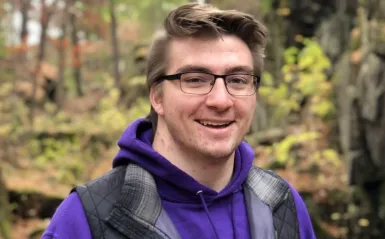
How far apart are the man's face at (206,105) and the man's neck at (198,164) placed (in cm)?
4

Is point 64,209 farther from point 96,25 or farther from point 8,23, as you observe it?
point 8,23

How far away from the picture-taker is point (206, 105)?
224 cm

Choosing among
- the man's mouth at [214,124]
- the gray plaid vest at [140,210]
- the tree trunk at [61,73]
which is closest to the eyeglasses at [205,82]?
the man's mouth at [214,124]

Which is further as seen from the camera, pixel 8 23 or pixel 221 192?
pixel 8 23

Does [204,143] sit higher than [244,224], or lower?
higher

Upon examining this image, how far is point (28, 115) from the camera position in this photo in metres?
17.2

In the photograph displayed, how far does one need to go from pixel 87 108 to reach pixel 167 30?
20.1m

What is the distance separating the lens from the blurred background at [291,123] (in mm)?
8867

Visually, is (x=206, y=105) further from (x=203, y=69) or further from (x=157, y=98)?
(x=157, y=98)

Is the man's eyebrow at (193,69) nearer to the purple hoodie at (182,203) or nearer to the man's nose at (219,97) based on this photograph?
the man's nose at (219,97)

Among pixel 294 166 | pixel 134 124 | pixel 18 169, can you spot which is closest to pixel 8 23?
Result: pixel 18 169

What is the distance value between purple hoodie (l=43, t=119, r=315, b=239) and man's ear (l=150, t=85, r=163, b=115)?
16 centimetres

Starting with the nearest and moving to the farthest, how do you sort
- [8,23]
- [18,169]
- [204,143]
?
[204,143], [18,169], [8,23]

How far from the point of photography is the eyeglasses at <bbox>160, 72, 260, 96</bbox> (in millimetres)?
2254
